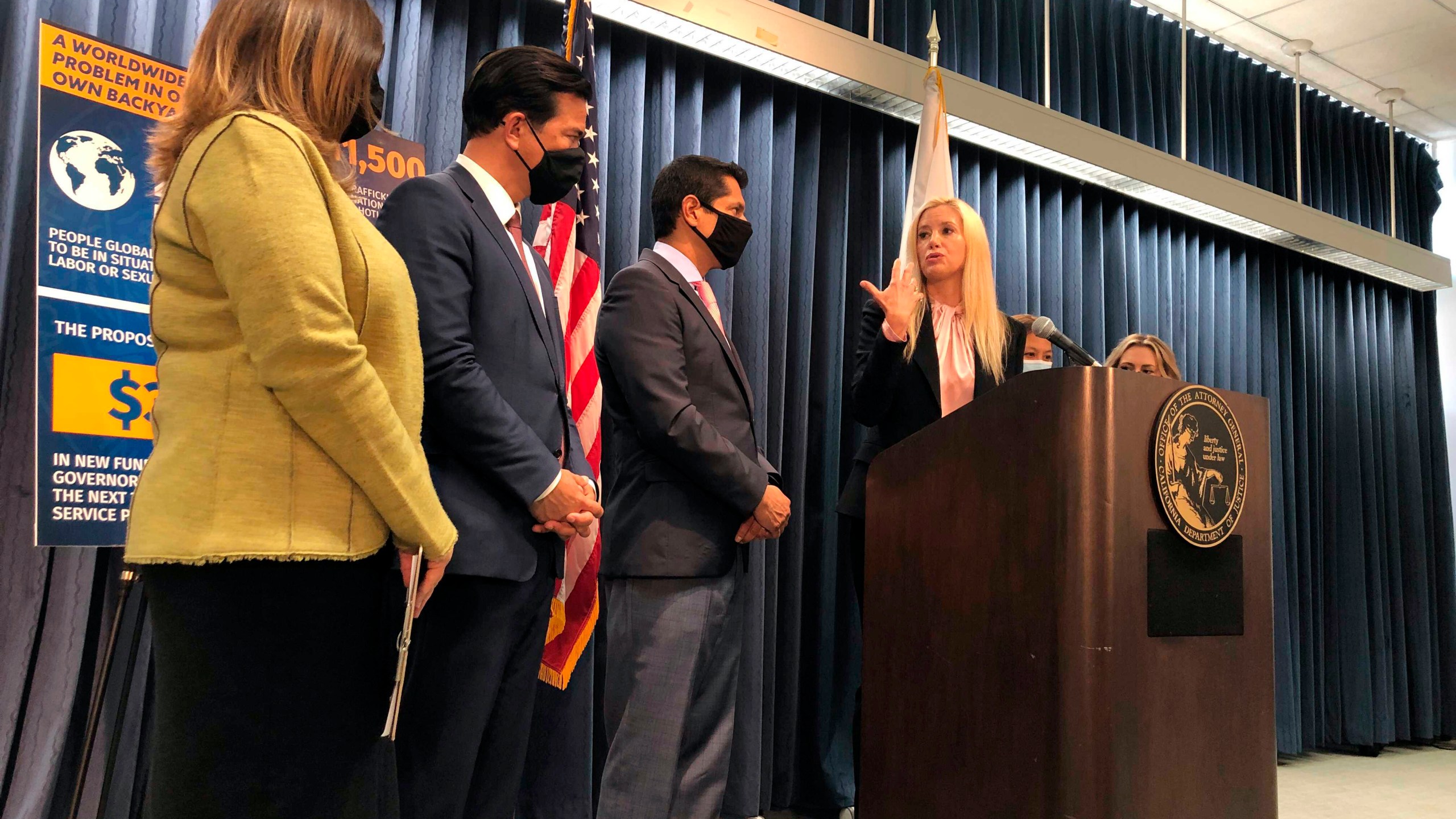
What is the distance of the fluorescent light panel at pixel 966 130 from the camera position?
2916 mm

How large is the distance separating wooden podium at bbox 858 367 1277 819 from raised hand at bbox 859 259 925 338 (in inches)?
13.0

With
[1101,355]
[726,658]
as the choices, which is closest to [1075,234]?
[1101,355]

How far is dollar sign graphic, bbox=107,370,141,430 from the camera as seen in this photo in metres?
1.91

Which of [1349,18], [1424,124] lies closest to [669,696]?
[1349,18]

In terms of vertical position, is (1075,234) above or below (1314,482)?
above

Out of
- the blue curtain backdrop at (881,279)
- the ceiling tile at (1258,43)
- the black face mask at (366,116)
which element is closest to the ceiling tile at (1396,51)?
the ceiling tile at (1258,43)

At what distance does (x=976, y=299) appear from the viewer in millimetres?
2469

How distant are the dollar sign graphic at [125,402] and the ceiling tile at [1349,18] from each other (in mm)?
4571

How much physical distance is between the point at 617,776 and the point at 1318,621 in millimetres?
4105

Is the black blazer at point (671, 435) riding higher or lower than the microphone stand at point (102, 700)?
higher

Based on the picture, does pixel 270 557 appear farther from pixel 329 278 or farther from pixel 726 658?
pixel 726 658

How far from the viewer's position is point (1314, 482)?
4746mm

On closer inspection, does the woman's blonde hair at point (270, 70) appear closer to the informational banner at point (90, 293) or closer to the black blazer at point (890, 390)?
the informational banner at point (90, 293)

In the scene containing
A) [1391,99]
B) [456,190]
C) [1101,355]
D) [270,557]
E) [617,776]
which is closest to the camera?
[270,557]
